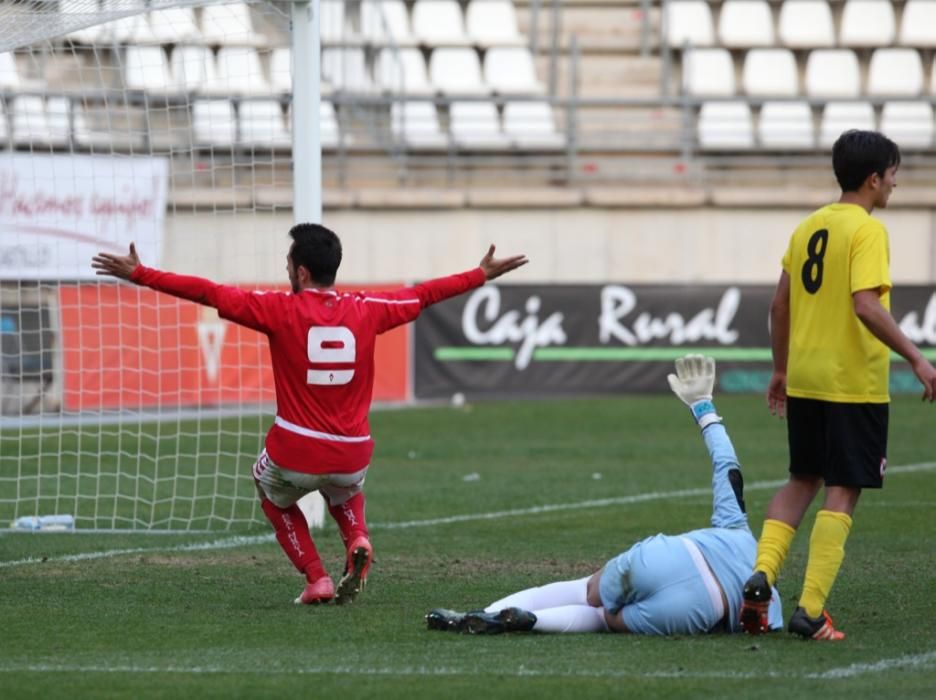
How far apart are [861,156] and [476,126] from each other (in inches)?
690

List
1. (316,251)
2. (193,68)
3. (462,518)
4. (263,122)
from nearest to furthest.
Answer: (316,251)
(462,518)
(263,122)
(193,68)

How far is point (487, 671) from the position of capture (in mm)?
5605

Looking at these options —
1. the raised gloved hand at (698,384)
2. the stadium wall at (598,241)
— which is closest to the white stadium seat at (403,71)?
the stadium wall at (598,241)

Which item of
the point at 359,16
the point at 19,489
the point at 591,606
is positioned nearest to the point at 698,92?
the point at 359,16

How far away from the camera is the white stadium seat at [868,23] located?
2556cm

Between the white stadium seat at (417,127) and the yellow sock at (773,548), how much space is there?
56.1 feet

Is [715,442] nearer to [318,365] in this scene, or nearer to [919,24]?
[318,365]

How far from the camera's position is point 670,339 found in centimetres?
2134

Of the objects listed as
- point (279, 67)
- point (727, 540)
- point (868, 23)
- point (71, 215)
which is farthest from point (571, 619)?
point (868, 23)

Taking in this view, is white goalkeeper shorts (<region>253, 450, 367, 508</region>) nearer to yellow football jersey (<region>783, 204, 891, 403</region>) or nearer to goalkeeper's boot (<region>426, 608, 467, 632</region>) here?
goalkeeper's boot (<region>426, 608, 467, 632</region>)

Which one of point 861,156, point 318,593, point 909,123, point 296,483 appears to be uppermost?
point 909,123

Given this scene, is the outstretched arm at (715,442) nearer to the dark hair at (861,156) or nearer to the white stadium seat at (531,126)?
the dark hair at (861,156)

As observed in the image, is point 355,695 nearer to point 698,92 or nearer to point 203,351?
point 203,351

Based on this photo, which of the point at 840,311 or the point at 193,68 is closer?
the point at 840,311
